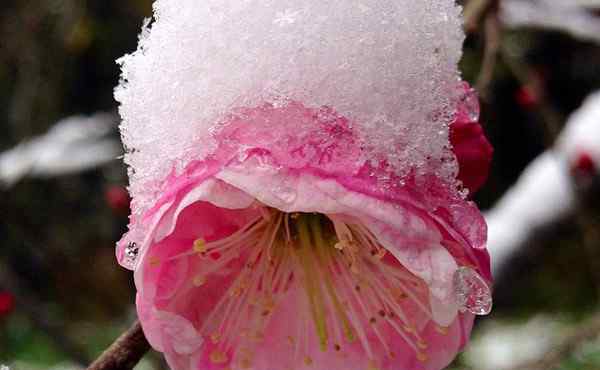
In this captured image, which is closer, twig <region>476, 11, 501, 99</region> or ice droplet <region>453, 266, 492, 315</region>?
ice droplet <region>453, 266, 492, 315</region>

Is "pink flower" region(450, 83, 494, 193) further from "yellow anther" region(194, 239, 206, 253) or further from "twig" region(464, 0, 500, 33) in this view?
"twig" region(464, 0, 500, 33)

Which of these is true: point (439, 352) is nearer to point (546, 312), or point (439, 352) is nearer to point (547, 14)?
point (547, 14)

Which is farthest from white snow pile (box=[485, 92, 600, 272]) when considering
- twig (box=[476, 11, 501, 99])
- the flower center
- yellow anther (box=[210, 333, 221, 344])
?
yellow anther (box=[210, 333, 221, 344])

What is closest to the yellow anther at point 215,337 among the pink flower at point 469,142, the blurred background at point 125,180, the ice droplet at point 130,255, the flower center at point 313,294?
the flower center at point 313,294

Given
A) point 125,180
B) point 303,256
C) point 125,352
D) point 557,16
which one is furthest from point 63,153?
point 125,352

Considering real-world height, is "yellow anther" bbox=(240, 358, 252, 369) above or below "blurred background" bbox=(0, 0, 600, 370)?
above

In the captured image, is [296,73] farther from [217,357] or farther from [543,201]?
[543,201]

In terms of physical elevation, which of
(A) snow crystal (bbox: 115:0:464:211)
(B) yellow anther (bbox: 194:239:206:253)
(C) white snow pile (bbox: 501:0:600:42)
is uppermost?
(A) snow crystal (bbox: 115:0:464:211)

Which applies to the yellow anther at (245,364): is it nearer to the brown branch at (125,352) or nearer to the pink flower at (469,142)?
the brown branch at (125,352)
